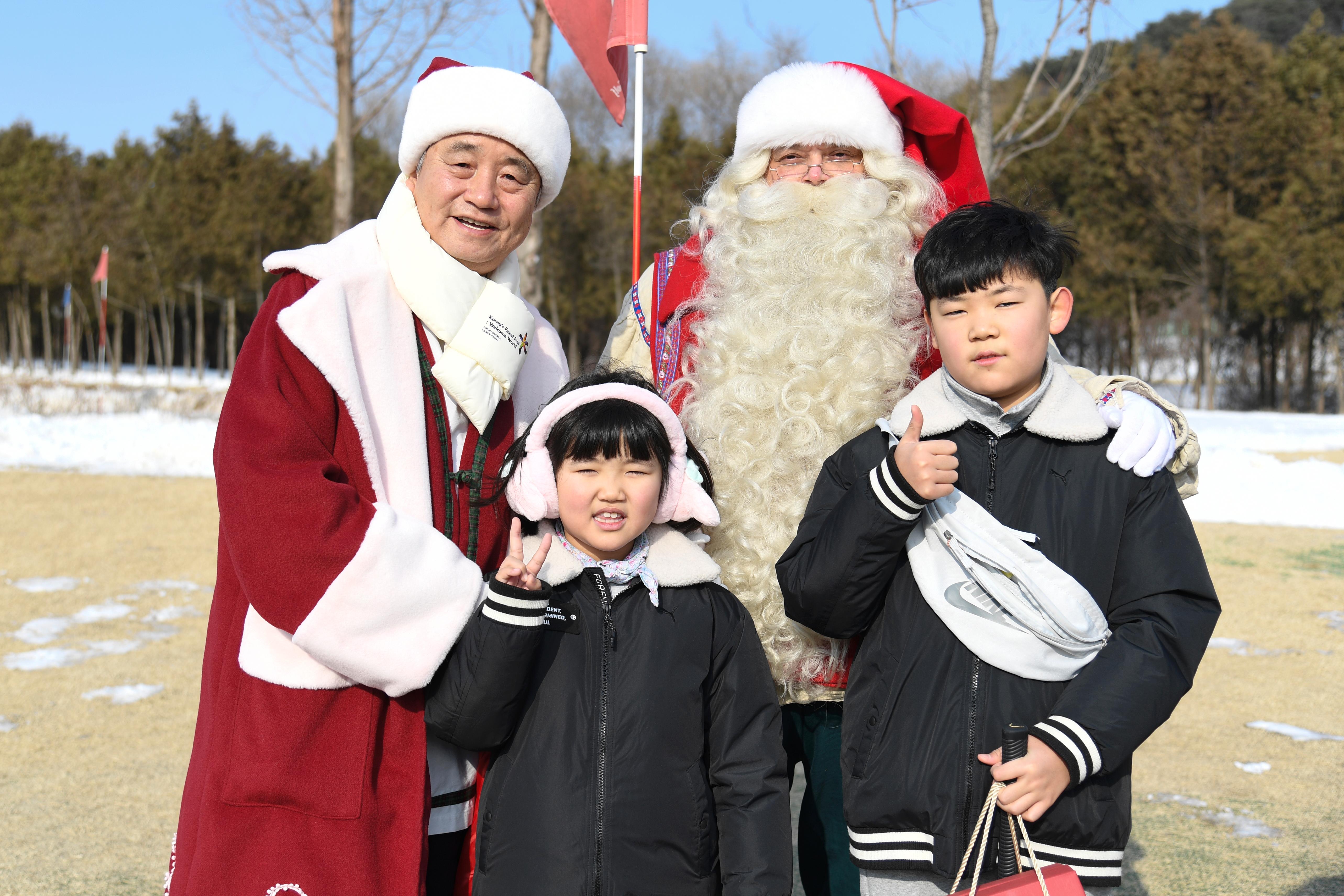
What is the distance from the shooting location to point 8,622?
603 centimetres

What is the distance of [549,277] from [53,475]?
15.9m

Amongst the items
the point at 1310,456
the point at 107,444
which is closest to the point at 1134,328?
the point at 1310,456

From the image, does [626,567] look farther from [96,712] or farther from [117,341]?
[117,341]

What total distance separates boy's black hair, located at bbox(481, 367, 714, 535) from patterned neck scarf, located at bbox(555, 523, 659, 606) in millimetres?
133

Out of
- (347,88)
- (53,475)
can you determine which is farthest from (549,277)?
(53,475)

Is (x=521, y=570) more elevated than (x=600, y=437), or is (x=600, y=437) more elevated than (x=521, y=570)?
(x=600, y=437)

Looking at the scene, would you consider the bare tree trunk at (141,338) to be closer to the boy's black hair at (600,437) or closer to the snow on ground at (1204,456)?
the snow on ground at (1204,456)

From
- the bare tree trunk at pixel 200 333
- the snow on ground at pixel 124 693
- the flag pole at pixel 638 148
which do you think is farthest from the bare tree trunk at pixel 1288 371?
the bare tree trunk at pixel 200 333

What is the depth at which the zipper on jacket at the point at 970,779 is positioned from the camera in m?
1.69

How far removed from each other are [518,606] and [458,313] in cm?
58

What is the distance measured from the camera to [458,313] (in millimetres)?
1926

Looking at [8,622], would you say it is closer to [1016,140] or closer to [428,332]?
[428,332]

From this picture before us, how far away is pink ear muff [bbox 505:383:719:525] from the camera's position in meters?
1.92

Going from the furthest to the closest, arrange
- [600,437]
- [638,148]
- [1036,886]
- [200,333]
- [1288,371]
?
[200,333]
[1288,371]
[638,148]
[600,437]
[1036,886]
